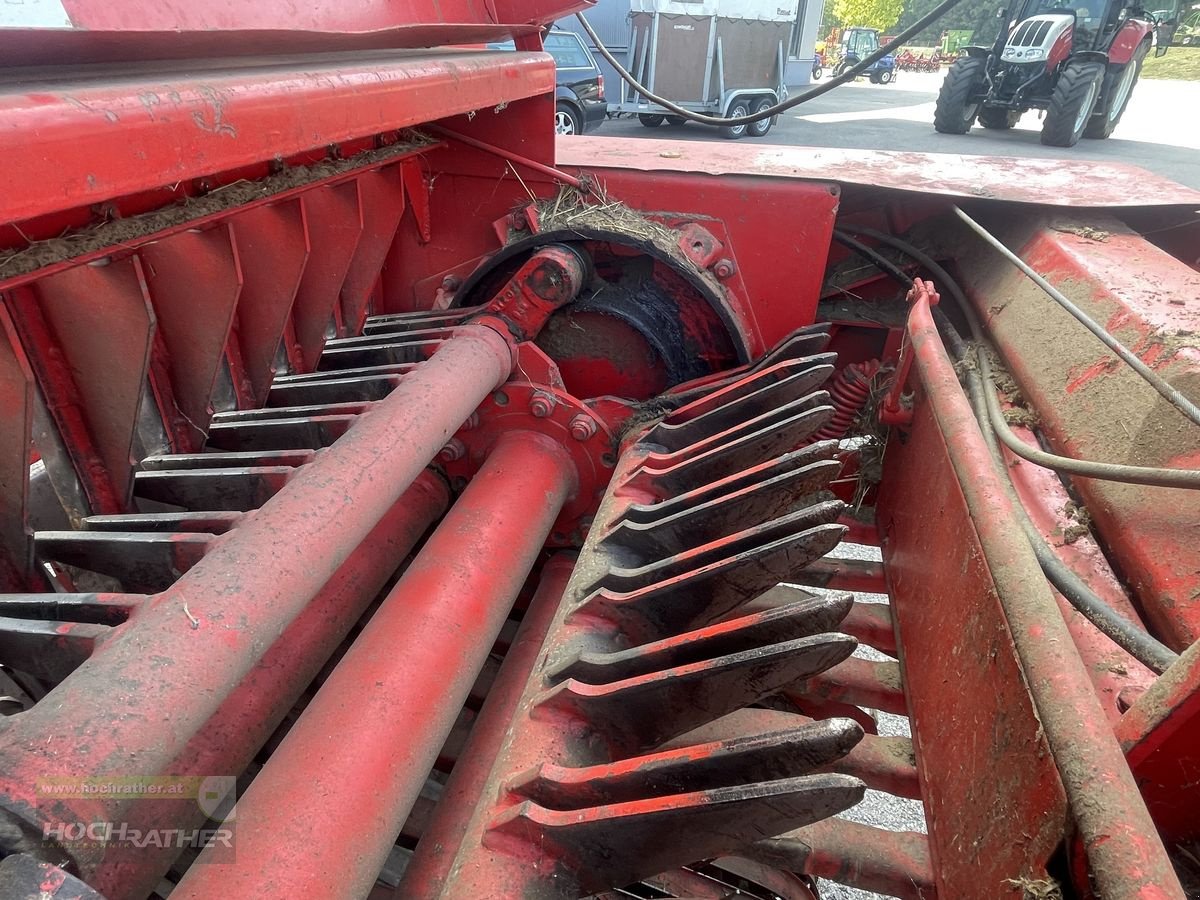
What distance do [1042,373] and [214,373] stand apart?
6.80 ft

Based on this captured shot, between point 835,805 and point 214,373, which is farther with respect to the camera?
point 214,373

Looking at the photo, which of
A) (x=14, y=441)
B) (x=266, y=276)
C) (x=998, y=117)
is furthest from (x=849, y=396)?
(x=998, y=117)

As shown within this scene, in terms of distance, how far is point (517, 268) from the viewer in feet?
8.57

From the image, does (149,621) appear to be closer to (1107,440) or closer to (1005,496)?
(1005,496)

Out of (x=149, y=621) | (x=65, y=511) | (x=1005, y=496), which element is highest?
(x=1005, y=496)

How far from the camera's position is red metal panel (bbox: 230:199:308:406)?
1.97 metres

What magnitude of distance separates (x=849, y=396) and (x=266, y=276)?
1.88 metres

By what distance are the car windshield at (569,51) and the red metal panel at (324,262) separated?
10.5 meters

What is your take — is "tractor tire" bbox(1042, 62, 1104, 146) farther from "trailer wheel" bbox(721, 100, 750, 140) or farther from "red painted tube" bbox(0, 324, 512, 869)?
"red painted tube" bbox(0, 324, 512, 869)

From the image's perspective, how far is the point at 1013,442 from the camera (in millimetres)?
1425

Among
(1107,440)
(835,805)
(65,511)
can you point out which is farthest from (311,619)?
(1107,440)

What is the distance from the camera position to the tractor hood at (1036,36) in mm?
11695

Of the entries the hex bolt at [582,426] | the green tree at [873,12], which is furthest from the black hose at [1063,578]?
the green tree at [873,12]

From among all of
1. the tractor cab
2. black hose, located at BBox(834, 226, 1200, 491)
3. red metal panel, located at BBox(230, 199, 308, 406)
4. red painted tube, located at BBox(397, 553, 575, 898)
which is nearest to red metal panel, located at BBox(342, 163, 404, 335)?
red metal panel, located at BBox(230, 199, 308, 406)
